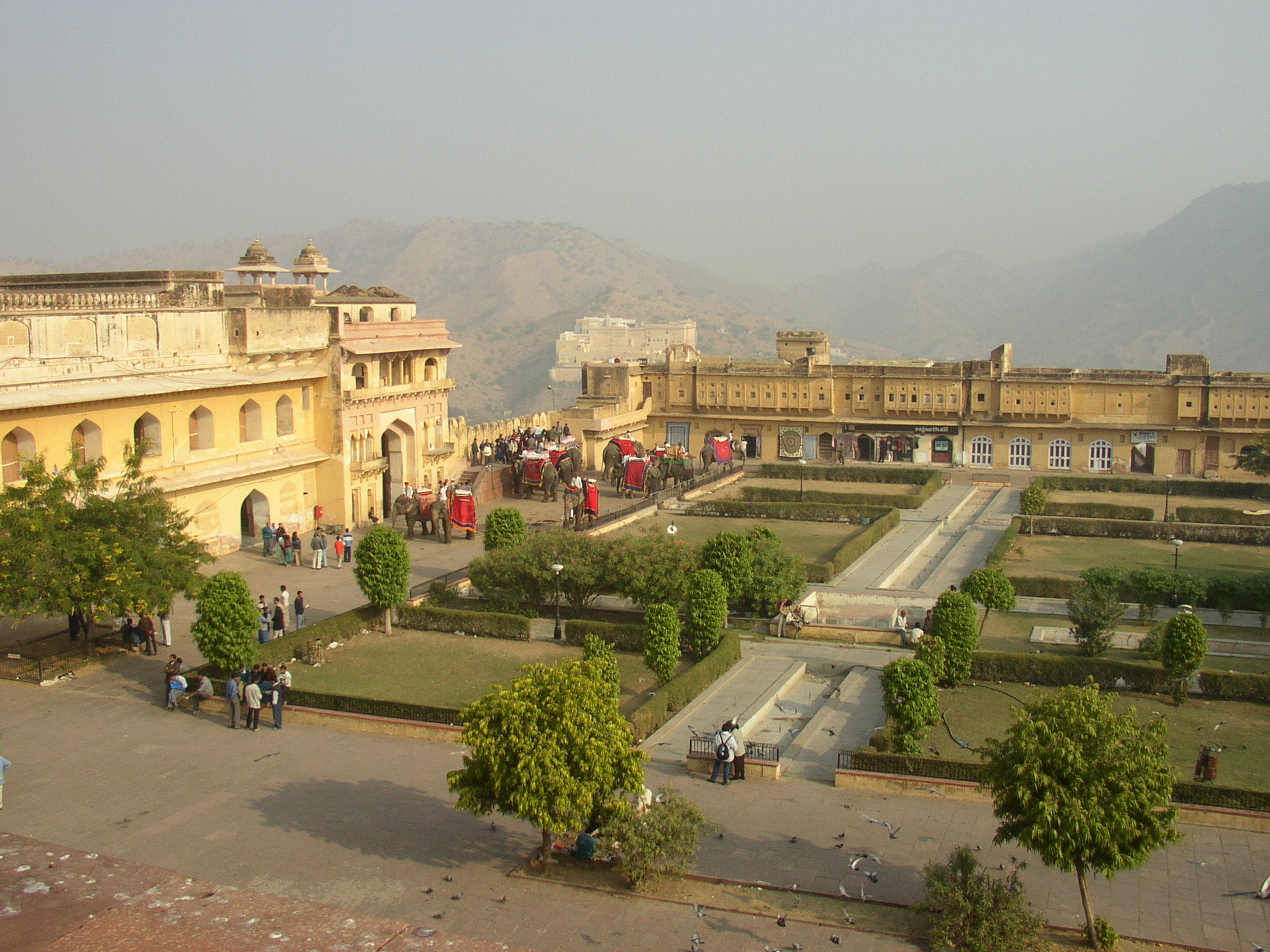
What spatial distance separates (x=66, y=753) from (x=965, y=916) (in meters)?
13.2

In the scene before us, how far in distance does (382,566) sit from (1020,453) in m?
34.7

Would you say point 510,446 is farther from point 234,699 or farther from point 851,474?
point 234,699

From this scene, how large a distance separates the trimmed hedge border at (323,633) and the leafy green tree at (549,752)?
342 inches

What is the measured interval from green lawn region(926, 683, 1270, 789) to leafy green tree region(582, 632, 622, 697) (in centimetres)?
547

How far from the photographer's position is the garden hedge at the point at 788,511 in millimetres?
Answer: 40188

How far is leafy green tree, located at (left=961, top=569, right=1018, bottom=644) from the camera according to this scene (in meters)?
26.9

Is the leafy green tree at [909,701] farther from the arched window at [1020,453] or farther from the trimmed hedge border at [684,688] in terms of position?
the arched window at [1020,453]

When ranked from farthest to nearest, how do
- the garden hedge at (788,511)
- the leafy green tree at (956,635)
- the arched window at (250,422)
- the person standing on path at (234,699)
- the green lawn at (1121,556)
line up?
the garden hedge at (788,511)
the arched window at (250,422)
the green lawn at (1121,556)
the leafy green tree at (956,635)
the person standing on path at (234,699)

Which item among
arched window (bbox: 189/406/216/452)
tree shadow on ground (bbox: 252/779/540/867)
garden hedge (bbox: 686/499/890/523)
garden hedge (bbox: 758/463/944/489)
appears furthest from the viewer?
garden hedge (bbox: 758/463/944/489)

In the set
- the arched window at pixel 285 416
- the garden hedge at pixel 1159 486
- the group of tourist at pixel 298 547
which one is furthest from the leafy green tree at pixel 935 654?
the garden hedge at pixel 1159 486

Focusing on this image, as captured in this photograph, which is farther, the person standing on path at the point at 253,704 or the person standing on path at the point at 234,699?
the person standing on path at the point at 234,699

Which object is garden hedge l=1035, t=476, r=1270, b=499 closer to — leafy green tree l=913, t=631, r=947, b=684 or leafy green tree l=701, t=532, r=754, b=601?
leafy green tree l=701, t=532, r=754, b=601

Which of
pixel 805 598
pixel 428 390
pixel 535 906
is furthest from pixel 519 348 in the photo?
pixel 535 906

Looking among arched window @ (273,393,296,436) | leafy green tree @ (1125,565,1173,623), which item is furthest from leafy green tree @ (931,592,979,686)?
arched window @ (273,393,296,436)
